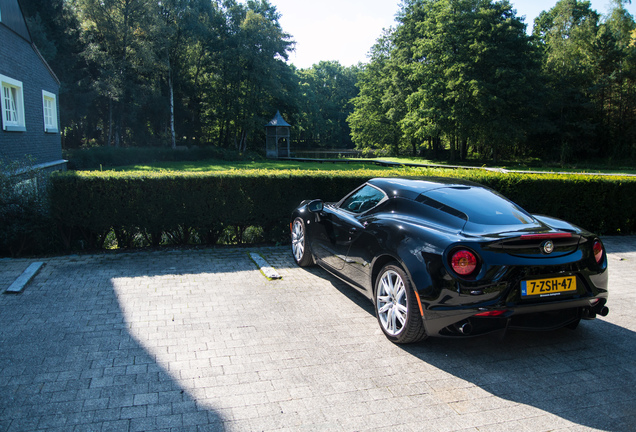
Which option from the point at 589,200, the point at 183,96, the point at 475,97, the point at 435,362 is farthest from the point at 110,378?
the point at 183,96

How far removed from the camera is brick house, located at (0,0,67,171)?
12734mm

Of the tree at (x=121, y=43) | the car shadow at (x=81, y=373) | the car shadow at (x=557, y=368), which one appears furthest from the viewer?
the tree at (x=121, y=43)

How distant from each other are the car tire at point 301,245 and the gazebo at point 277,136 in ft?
118

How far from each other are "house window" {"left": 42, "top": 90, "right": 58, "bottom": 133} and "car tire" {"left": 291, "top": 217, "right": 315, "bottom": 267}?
1425 centimetres

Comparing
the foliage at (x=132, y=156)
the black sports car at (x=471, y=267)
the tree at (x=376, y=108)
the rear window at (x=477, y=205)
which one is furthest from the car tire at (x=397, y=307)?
the tree at (x=376, y=108)

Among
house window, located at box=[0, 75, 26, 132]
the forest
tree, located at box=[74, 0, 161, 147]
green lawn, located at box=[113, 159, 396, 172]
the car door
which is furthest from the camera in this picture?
the forest

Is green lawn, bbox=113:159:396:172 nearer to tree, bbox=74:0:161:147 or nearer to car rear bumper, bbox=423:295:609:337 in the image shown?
tree, bbox=74:0:161:147

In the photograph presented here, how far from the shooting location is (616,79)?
4141cm

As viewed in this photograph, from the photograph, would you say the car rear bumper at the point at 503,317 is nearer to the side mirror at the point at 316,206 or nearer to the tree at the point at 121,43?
the side mirror at the point at 316,206

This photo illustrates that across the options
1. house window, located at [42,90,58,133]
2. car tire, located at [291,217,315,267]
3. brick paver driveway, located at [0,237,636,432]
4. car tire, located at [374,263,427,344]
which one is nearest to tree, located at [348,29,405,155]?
house window, located at [42,90,58,133]

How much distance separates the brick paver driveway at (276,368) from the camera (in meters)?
2.96

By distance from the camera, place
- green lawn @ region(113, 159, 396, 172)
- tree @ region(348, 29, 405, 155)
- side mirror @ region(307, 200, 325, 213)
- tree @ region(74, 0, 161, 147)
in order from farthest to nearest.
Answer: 1. tree @ region(348, 29, 405, 155)
2. tree @ region(74, 0, 161, 147)
3. green lawn @ region(113, 159, 396, 172)
4. side mirror @ region(307, 200, 325, 213)

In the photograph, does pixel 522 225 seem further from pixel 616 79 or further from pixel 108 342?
pixel 616 79

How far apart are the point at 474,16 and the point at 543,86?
8654 mm
